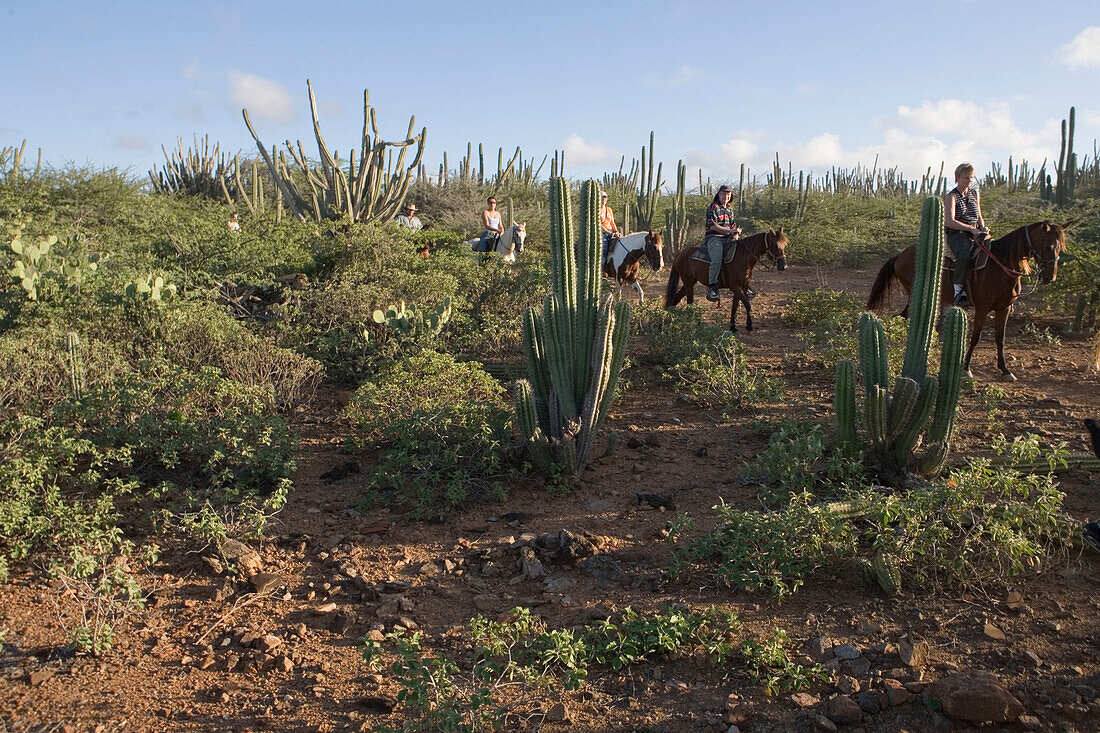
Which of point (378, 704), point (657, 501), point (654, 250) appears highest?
point (654, 250)

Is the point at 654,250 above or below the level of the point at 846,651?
above

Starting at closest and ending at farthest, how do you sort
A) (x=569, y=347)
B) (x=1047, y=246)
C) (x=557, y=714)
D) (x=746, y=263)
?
(x=557, y=714)
(x=569, y=347)
(x=1047, y=246)
(x=746, y=263)

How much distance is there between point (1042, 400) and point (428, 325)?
533cm

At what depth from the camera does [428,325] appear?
289 inches

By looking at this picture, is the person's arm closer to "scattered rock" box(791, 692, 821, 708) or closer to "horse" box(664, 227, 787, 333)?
"horse" box(664, 227, 787, 333)

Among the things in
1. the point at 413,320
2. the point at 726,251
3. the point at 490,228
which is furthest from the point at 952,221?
the point at 490,228

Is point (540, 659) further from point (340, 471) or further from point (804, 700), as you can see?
point (340, 471)

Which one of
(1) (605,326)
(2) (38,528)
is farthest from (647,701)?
(2) (38,528)

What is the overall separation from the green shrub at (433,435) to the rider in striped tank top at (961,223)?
5.12 m

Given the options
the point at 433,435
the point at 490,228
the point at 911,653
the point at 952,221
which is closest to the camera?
the point at 911,653

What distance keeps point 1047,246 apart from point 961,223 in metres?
0.78

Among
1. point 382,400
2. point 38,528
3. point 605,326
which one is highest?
point 605,326

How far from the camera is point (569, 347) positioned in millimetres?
5082

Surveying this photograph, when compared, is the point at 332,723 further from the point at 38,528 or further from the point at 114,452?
the point at 114,452
